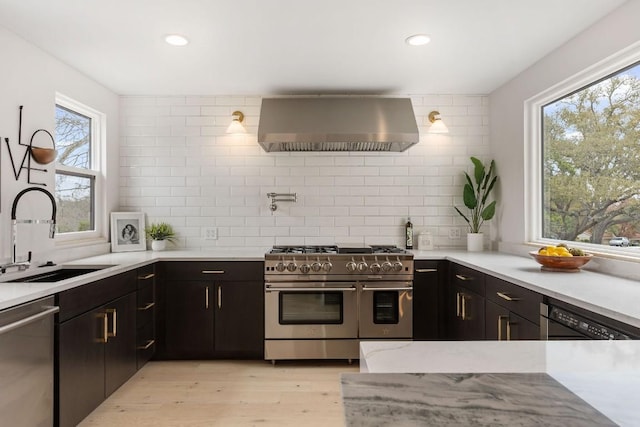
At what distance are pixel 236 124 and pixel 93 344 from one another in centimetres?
226

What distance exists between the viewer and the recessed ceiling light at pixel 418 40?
2.78m

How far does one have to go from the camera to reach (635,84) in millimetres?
2441

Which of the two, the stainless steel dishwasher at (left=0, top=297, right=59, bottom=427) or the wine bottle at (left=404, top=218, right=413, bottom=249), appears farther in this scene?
the wine bottle at (left=404, top=218, right=413, bottom=249)

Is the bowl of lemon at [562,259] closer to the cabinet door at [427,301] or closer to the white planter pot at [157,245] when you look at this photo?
the cabinet door at [427,301]

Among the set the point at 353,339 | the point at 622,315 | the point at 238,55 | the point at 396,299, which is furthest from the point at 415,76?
the point at 622,315

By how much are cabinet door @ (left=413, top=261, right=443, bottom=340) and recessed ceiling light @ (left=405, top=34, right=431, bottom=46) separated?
173 centimetres

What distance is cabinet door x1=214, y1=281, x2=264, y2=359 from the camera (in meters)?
3.53

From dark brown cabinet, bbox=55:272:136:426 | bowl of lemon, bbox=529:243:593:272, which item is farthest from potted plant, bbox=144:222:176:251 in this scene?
bowl of lemon, bbox=529:243:593:272

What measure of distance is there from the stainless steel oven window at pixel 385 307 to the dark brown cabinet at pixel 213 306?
0.95 meters

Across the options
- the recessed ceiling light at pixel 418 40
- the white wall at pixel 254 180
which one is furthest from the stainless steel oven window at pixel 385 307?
the recessed ceiling light at pixel 418 40

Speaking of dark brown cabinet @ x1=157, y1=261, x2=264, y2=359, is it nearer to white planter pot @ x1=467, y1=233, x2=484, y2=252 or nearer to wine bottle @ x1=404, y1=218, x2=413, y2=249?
wine bottle @ x1=404, y1=218, x2=413, y2=249

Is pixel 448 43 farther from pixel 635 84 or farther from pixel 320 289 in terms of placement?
pixel 320 289

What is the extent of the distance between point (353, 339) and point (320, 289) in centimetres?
49

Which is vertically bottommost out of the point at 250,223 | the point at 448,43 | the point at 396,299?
the point at 396,299
